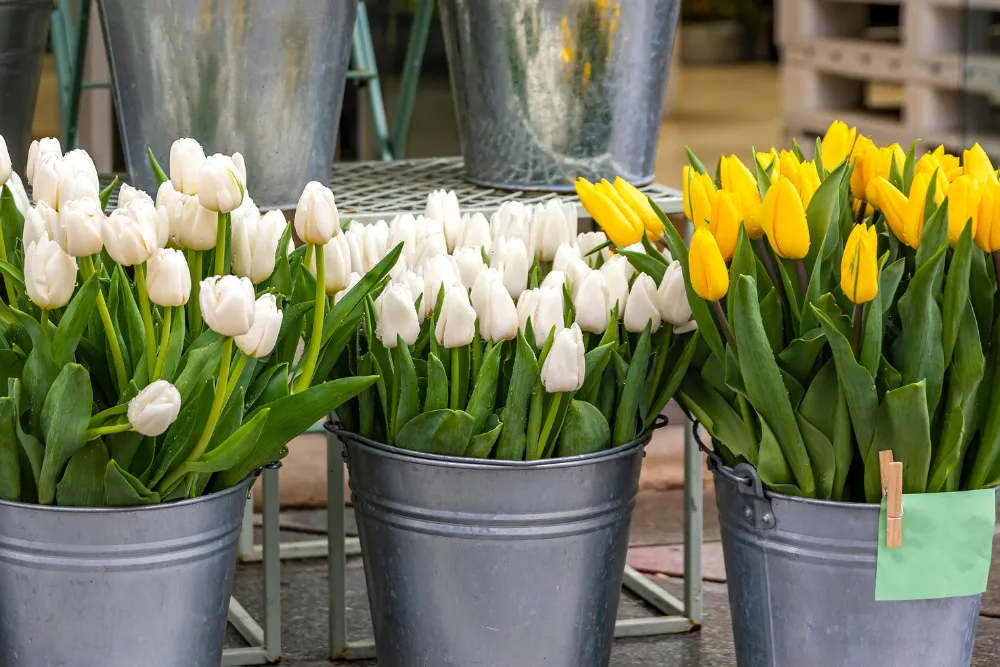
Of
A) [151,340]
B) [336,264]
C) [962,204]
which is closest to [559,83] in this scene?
[336,264]

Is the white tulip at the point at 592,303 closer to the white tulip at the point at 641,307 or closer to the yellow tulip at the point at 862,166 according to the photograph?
the white tulip at the point at 641,307

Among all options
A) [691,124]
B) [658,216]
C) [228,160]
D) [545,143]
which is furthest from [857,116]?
[691,124]

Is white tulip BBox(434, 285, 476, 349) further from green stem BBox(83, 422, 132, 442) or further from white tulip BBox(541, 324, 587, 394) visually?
green stem BBox(83, 422, 132, 442)

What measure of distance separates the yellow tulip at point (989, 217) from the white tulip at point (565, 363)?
0.34 m

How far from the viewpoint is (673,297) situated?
4.15 ft

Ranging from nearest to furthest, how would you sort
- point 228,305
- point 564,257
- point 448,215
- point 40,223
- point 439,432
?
point 228,305 < point 40,223 < point 439,432 < point 564,257 < point 448,215

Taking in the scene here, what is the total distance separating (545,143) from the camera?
1653 mm

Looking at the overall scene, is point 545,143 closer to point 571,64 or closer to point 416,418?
point 571,64

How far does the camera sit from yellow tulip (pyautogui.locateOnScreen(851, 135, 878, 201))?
51.0 inches

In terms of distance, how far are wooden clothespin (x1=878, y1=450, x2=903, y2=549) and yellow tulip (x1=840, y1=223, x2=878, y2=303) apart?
0.14 meters

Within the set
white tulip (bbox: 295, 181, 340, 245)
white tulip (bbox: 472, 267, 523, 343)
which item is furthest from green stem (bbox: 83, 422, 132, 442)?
white tulip (bbox: 472, 267, 523, 343)

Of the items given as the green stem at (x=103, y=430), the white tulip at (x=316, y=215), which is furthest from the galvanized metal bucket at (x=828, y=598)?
the green stem at (x=103, y=430)

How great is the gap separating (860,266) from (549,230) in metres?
0.38

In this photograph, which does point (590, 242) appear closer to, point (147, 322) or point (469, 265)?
point (469, 265)
